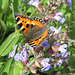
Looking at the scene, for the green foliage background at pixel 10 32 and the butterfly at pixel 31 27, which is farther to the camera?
the green foliage background at pixel 10 32

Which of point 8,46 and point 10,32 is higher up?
point 10,32

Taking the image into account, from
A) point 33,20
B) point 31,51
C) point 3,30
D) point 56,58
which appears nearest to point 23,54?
point 31,51

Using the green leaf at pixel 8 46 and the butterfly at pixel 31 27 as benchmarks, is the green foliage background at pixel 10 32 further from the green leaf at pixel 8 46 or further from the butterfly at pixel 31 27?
the butterfly at pixel 31 27

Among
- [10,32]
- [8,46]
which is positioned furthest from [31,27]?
[10,32]

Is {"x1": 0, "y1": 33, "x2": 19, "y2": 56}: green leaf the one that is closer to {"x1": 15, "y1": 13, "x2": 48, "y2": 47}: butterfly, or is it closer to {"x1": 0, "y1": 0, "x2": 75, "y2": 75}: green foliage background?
{"x1": 0, "y1": 0, "x2": 75, "y2": 75}: green foliage background

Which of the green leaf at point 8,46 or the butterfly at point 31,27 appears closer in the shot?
the butterfly at point 31,27

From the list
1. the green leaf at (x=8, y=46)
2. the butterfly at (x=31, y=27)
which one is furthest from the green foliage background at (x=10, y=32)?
the butterfly at (x=31, y=27)

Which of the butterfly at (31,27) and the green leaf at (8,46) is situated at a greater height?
the butterfly at (31,27)

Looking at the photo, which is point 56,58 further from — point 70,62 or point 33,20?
point 33,20

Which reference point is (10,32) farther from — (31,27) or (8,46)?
(31,27)
